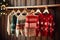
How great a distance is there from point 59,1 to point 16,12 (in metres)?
0.90

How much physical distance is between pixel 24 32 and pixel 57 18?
684 mm

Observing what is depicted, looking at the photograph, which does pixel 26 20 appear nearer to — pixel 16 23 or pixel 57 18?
pixel 16 23

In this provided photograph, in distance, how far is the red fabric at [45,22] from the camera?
259 cm

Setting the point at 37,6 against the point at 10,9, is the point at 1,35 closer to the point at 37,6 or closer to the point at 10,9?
the point at 10,9

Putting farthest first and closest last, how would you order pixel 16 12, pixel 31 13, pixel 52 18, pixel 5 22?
Answer: pixel 5 22
pixel 16 12
pixel 31 13
pixel 52 18

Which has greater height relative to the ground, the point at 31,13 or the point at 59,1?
the point at 59,1

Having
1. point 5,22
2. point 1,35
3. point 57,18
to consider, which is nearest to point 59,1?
point 57,18

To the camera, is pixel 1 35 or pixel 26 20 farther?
pixel 1 35

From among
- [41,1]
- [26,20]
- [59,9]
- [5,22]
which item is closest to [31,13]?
[26,20]

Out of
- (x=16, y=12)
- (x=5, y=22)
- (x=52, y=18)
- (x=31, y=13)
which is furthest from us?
(x=5, y=22)

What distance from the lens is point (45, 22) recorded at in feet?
8.58

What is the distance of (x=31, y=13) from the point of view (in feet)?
9.14

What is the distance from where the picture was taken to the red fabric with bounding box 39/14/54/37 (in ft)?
8.51

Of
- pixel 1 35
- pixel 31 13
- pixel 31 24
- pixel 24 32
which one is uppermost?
pixel 31 13
